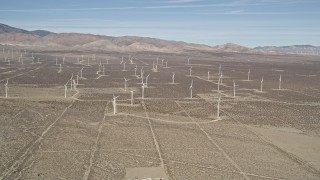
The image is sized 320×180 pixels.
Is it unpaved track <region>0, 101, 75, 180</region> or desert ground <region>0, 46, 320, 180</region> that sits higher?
desert ground <region>0, 46, 320, 180</region>

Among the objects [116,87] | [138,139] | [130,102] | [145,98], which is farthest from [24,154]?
[116,87]

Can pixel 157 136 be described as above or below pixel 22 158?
above

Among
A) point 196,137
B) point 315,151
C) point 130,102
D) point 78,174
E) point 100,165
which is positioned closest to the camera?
point 78,174

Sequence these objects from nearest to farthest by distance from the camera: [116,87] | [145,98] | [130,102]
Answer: [130,102] → [145,98] → [116,87]

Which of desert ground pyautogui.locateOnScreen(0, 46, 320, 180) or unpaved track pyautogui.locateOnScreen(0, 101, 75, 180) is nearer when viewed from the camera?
unpaved track pyautogui.locateOnScreen(0, 101, 75, 180)

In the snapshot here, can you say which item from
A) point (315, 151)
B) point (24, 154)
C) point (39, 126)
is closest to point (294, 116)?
point (315, 151)

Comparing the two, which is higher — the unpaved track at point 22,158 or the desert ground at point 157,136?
the desert ground at point 157,136

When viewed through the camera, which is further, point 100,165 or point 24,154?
point 24,154

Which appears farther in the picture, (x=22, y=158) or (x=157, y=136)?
(x=157, y=136)

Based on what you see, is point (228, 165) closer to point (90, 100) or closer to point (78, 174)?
point (78, 174)

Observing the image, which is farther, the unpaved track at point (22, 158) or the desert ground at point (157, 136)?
the desert ground at point (157, 136)
